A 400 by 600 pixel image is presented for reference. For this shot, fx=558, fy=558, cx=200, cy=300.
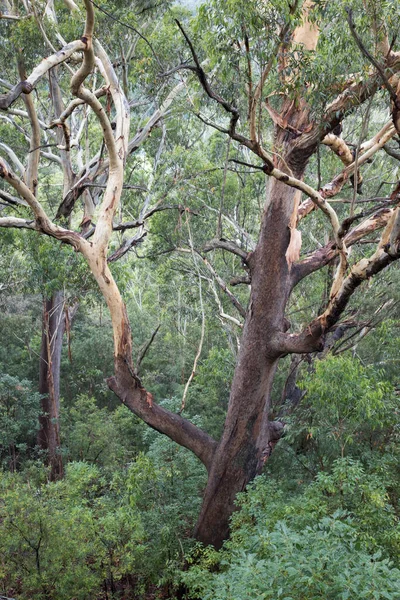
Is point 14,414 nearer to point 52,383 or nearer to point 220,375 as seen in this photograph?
point 52,383

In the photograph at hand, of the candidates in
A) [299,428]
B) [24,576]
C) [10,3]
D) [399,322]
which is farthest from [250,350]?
[10,3]

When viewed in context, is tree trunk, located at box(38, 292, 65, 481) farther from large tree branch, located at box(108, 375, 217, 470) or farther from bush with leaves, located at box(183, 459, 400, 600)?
bush with leaves, located at box(183, 459, 400, 600)

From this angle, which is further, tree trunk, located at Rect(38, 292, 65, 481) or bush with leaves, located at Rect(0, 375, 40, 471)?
bush with leaves, located at Rect(0, 375, 40, 471)

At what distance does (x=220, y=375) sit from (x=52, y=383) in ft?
13.5

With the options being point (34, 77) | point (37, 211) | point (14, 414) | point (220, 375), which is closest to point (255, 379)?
point (220, 375)

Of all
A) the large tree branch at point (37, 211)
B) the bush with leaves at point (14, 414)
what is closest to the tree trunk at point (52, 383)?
the bush with leaves at point (14, 414)

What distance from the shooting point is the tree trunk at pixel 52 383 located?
11.5m

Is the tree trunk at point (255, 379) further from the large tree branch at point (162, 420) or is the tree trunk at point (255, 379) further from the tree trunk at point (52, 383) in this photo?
the tree trunk at point (52, 383)

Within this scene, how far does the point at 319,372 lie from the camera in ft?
17.4

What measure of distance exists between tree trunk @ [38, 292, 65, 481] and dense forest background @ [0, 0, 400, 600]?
0.05 m

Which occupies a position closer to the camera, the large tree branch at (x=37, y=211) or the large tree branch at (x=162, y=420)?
the large tree branch at (x=37, y=211)

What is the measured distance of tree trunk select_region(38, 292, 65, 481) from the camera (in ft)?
37.7

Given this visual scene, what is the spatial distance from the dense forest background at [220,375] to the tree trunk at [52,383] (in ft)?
0.15

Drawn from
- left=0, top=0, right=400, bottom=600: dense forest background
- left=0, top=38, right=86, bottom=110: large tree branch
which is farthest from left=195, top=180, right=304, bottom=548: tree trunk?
left=0, top=38, right=86, bottom=110: large tree branch
